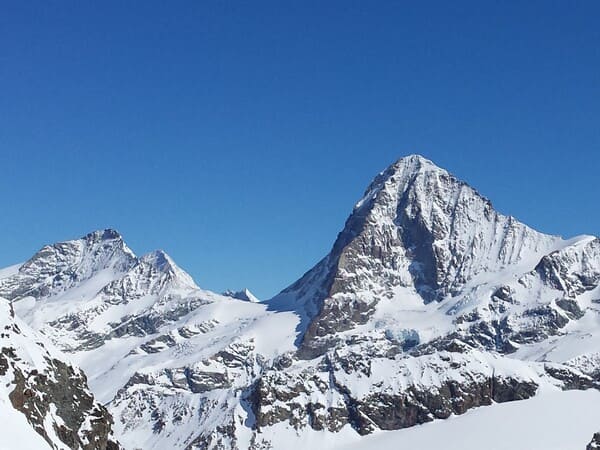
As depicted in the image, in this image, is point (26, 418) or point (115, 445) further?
point (115, 445)

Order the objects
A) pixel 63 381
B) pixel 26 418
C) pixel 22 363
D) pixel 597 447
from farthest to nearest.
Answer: pixel 597 447, pixel 63 381, pixel 22 363, pixel 26 418

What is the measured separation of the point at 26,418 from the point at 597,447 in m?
91.1

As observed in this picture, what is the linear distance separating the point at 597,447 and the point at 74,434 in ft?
269

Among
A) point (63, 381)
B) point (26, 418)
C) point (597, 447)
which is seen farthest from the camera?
point (597, 447)

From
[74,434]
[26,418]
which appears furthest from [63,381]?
[26,418]

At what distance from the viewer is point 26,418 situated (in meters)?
89.0

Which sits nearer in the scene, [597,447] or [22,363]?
[22,363]

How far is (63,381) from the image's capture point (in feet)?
363

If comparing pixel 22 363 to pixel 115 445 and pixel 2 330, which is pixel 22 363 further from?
pixel 115 445

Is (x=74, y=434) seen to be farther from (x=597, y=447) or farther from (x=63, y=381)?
(x=597, y=447)

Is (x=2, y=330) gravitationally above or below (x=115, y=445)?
→ above

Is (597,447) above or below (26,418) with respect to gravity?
above

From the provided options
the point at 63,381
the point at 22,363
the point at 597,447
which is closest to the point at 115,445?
the point at 63,381

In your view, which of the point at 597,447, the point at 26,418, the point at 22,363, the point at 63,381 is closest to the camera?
the point at 26,418
